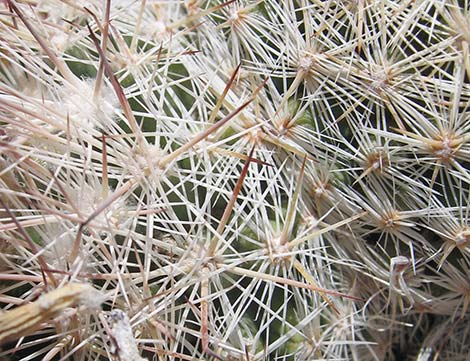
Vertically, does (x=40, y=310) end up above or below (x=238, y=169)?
below

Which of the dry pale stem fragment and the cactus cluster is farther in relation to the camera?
the cactus cluster

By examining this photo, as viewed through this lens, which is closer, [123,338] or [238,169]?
[123,338]

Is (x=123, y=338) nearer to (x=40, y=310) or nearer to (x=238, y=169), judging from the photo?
(x=40, y=310)

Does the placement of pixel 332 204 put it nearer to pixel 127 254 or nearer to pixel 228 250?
pixel 228 250

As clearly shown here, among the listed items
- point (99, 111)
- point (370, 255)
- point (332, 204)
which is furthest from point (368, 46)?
point (99, 111)

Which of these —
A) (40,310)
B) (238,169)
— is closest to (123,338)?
(40,310)

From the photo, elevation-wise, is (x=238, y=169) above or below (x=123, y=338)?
above
